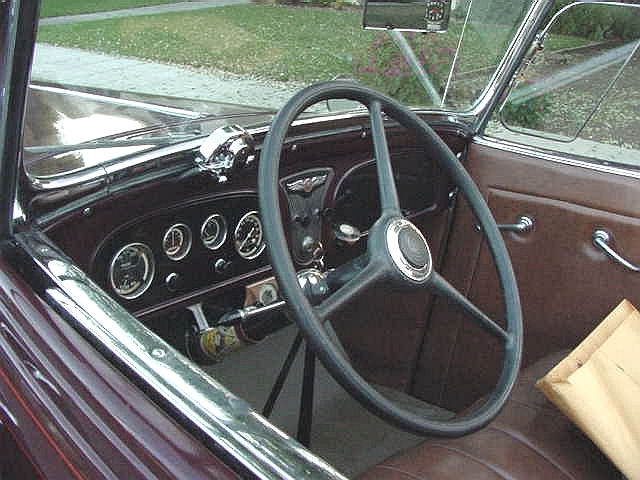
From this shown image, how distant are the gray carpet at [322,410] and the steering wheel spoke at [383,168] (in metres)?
0.94

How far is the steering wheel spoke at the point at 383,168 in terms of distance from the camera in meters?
1.38

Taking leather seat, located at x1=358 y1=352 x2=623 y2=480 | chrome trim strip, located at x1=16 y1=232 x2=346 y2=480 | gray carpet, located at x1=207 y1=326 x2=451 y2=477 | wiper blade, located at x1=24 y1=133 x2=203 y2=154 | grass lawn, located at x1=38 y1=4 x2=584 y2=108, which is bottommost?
gray carpet, located at x1=207 y1=326 x2=451 y2=477

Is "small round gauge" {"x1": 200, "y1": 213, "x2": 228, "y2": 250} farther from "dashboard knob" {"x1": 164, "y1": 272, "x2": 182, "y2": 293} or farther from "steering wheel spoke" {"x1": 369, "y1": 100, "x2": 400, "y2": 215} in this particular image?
"steering wheel spoke" {"x1": 369, "y1": 100, "x2": 400, "y2": 215}

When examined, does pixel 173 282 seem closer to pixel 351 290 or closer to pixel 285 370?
pixel 285 370

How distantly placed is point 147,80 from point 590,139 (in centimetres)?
134

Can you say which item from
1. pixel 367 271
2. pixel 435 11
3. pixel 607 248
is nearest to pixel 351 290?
pixel 367 271

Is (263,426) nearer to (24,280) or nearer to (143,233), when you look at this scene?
(24,280)

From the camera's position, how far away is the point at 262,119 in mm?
1864

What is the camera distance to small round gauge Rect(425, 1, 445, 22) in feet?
6.29

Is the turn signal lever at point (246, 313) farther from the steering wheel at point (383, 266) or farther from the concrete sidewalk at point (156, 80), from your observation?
the concrete sidewalk at point (156, 80)

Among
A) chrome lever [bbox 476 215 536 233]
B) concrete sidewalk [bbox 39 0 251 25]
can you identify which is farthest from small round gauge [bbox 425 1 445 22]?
chrome lever [bbox 476 215 536 233]

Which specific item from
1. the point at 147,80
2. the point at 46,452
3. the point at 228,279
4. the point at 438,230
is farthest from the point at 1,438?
the point at 438,230

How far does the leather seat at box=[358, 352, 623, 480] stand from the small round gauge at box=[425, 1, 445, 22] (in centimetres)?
107

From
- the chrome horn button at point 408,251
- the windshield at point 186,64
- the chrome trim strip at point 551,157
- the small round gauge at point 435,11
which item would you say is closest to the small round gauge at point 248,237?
the windshield at point 186,64
